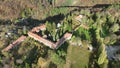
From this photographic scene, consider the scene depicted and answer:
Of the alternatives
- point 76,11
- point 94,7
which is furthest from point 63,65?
point 94,7

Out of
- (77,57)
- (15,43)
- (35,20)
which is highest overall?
(35,20)

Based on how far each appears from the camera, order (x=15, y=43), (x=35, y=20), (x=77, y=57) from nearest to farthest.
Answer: (x=77, y=57), (x=15, y=43), (x=35, y=20)

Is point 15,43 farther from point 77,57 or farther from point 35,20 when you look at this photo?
point 35,20

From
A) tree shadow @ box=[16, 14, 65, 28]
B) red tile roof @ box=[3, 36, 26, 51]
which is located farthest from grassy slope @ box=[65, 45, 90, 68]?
tree shadow @ box=[16, 14, 65, 28]

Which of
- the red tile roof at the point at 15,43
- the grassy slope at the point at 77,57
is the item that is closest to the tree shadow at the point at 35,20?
the red tile roof at the point at 15,43

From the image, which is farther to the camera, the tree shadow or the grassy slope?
the tree shadow

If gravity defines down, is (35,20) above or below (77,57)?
above

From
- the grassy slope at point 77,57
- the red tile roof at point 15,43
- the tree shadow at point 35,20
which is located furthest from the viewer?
the tree shadow at point 35,20

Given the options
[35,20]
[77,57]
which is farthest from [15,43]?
[35,20]

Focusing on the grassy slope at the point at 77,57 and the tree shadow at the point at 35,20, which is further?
the tree shadow at the point at 35,20

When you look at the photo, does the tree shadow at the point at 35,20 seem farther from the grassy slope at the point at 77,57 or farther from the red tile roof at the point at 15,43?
the grassy slope at the point at 77,57

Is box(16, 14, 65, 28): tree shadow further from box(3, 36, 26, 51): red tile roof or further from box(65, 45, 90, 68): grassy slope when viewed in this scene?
box(65, 45, 90, 68): grassy slope
